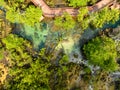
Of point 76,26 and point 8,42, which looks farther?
point 76,26

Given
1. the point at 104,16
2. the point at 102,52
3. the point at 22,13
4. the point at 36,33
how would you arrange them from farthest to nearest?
the point at 36,33
the point at 104,16
the point at 22,13
the point at 102,52

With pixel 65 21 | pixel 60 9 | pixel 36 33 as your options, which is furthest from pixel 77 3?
pixel 36 33

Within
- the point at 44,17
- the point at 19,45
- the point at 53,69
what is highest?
the point at 44,17

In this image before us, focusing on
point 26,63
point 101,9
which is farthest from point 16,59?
point 101,9

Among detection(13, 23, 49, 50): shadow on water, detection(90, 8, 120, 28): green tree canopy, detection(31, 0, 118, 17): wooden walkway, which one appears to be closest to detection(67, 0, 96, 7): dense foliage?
detection(31, 0, 118, 17): wooden walkway

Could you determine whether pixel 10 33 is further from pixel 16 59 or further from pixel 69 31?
pixel 69 31

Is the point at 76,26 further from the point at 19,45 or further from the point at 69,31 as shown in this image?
the point at 19,45

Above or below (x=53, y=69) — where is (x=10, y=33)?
above

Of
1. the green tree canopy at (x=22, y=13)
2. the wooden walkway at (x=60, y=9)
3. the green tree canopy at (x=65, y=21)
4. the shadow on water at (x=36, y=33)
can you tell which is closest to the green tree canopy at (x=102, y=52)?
the green tree canopy at (x=65, y=21)

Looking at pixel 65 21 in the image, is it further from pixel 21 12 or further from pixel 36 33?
pixel 21 12
